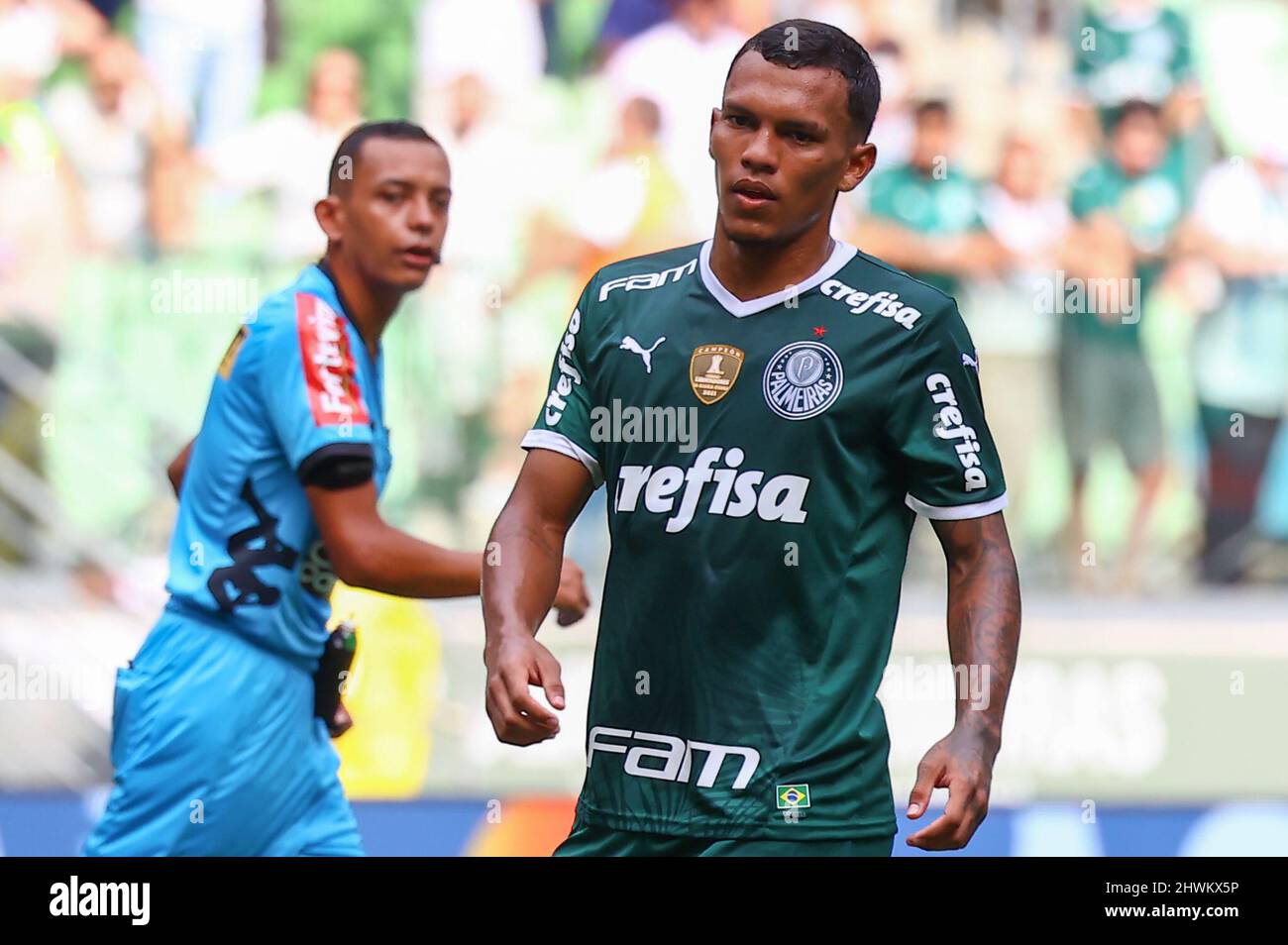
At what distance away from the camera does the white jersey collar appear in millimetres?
4449

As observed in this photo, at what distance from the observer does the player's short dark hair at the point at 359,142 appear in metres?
6.02

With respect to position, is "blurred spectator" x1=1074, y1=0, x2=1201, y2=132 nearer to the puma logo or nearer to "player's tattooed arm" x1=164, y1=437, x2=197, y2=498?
"player's tattooed arm" x1=164, y1=437, x2=197, y2=498

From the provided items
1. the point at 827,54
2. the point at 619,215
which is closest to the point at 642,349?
the point at 827,54

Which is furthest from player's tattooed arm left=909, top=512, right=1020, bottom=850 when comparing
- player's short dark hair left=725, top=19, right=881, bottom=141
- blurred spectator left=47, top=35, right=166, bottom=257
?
blurred spectator left=47, top=35, right=166, bottom=257

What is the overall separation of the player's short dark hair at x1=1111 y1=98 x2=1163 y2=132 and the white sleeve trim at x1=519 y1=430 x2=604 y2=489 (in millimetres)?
6586

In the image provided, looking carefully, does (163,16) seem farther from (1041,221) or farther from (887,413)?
(887,413)

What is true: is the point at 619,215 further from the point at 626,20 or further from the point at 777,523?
the point at 777,523

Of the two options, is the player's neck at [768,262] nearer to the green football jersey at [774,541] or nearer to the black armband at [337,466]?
the green football jersey at [774,541]

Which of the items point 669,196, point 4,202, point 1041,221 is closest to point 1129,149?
point 1041,221

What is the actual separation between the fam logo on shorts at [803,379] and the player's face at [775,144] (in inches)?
9.4

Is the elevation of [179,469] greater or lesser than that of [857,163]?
lesser

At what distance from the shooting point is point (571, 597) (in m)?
5.23

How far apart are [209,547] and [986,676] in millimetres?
2207

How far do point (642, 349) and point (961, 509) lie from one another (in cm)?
73
